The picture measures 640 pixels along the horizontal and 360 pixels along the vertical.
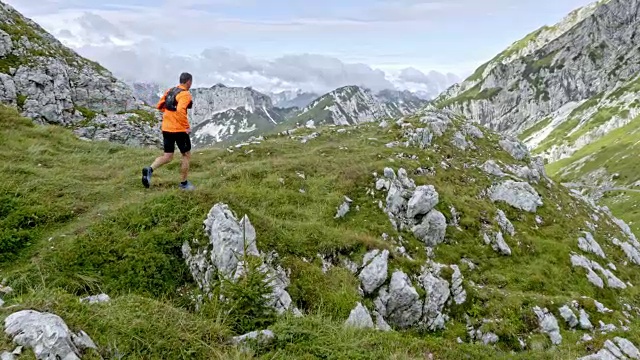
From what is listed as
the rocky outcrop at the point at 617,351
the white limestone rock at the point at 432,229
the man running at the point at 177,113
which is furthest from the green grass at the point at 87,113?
the rocky outcrop at the point at 617,351

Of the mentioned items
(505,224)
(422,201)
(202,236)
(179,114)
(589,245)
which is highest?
(179,114)

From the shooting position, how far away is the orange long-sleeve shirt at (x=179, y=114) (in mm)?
15289

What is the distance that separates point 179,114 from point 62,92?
4311cm

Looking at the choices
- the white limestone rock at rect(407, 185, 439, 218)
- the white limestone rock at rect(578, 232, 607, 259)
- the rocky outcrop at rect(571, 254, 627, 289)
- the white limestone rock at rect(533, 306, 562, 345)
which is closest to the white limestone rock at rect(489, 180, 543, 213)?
the white limestone rock at rect(578, 232, 607, 259)

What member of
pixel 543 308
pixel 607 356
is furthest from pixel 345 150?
pixel 607 356

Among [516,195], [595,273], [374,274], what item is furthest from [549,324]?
[516,195]

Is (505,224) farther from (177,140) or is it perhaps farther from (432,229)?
(177,140)

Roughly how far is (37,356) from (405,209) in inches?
871

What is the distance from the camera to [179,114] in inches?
606

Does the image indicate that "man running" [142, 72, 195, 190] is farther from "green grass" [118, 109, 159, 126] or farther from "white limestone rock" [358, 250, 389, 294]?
"green grass" [118, 109, 159, 126]

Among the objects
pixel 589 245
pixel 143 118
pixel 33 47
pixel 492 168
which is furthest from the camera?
pixel 33 47

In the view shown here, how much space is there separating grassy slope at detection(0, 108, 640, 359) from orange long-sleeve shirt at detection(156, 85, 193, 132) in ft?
7.84

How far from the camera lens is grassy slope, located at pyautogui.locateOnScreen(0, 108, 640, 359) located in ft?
27.1

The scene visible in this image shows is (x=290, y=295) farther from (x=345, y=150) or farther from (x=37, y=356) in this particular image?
(x=345, y=150)
